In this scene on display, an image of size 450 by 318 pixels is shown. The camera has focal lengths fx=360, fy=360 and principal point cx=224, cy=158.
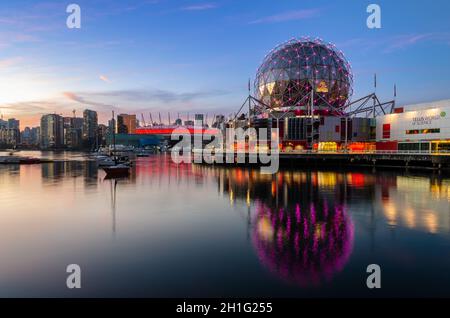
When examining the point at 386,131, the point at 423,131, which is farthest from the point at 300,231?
the point at 386,131

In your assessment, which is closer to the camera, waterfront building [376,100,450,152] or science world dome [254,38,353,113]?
waterfront building [376,100,450,152]

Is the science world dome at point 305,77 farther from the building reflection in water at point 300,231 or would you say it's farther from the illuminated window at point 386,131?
the building reflection in water at point 300,231

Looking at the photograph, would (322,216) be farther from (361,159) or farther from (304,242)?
(361,159)

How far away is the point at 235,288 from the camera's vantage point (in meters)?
13.1

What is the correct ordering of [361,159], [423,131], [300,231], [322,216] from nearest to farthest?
[300,231], [322,216], [361,159], [423,131]

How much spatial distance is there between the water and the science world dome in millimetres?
72252

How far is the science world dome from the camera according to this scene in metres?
104

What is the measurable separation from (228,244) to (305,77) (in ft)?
302

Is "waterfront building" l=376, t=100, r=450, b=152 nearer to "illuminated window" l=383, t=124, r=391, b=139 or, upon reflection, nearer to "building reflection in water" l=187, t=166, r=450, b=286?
"illuminated window" l=383, t=124, r=391, b=139

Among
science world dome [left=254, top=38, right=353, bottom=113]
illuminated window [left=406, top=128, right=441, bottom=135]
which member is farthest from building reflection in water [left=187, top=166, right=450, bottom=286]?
science world dome [left=254, top=38, right=353, bottom=113]

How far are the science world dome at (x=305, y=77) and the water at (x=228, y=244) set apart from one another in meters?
72.3

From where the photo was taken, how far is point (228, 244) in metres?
18.9

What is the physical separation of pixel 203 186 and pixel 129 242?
26.5m

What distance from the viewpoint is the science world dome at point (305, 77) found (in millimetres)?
104062
